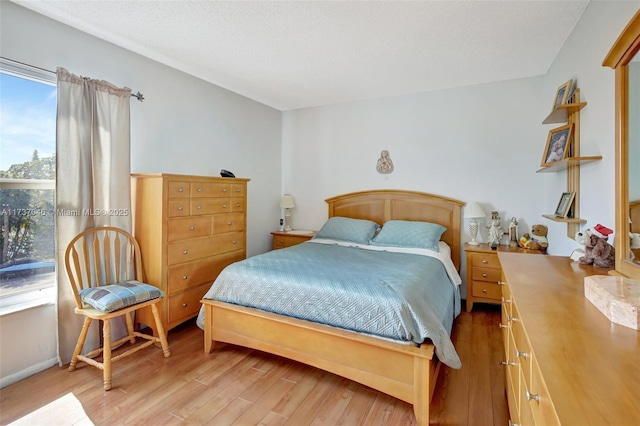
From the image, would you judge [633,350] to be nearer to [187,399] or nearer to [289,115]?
[187,399]

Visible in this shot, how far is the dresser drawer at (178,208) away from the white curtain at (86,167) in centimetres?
38

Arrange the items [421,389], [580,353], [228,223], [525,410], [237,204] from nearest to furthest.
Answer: [580,353] < [525,410] < [421,389] < [228,223] < [237,204]

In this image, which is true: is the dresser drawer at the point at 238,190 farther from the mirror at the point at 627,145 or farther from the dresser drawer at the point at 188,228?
the mirror at the point at 627,145

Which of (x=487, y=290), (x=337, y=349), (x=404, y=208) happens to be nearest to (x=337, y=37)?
(x=404, y=208)

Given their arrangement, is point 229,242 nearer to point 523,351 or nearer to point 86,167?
point 86,167

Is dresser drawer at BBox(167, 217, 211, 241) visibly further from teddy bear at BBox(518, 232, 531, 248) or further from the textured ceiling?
teddy bear at BBox(518, 232, 531, 248)

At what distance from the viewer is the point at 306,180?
4.49m

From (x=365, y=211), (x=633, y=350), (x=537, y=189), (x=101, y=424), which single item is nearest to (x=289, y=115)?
(x=365, y=211)

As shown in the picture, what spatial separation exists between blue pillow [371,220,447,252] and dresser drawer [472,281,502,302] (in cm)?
60

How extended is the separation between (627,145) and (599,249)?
1.56 ft

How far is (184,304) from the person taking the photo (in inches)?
107

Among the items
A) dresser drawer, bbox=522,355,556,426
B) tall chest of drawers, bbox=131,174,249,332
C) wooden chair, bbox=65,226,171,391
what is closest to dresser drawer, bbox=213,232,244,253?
tall chest of drawers, bbox=131,174,249,332

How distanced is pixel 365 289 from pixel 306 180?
2.79 metres

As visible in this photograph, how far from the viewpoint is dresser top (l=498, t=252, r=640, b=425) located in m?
0.56
